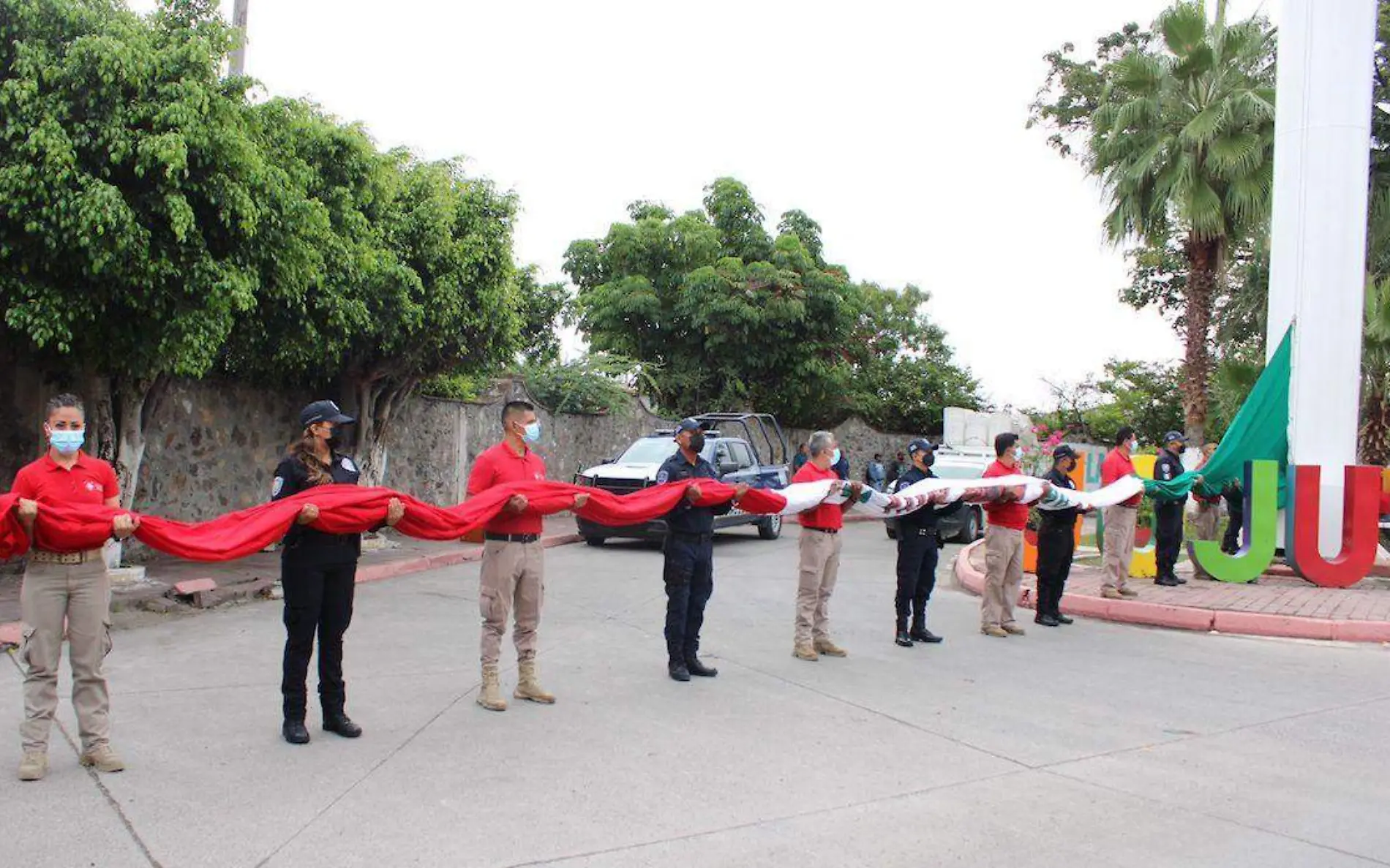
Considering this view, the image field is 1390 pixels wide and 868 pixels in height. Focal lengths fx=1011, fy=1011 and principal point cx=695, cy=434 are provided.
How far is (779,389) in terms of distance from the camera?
94.3ft

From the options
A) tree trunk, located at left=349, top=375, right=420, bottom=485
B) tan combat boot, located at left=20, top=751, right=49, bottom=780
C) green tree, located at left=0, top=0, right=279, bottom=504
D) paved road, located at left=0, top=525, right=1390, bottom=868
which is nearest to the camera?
paved road, located at left=0, top=525, right=1390, bottom=868

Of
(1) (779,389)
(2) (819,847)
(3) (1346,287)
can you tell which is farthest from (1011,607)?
(1) (779,389)

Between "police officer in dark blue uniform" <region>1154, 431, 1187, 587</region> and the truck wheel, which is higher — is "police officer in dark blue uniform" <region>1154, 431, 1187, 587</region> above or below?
above

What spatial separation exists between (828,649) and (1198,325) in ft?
48.4

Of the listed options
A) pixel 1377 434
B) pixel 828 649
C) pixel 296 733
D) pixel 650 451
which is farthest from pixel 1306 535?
pixel 296 733

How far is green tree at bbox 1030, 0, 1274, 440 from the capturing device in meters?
18.1

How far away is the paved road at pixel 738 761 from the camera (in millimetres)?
4348

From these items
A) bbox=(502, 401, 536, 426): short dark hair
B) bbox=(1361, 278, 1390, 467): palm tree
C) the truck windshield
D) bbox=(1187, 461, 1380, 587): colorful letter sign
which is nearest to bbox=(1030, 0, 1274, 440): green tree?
bbox=(1361, 278, 1390, 467): palm tree

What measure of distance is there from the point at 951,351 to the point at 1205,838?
35.3m

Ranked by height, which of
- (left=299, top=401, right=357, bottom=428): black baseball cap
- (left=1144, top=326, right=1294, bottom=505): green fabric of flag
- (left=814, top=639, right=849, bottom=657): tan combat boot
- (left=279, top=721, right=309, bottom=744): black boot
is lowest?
(left=279, top=721, right=309, bottom=744): black boot

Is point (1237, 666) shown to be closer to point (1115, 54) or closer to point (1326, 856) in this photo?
point (1326, 856)

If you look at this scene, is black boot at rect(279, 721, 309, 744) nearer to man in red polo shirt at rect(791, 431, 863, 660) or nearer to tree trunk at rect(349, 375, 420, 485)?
man in red polo shirt at rect(791, 431, 863, 660)

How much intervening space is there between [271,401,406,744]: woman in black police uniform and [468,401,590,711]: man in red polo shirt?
2.60 feet

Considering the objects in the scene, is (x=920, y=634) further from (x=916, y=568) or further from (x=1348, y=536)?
(x=1348, y=536)
